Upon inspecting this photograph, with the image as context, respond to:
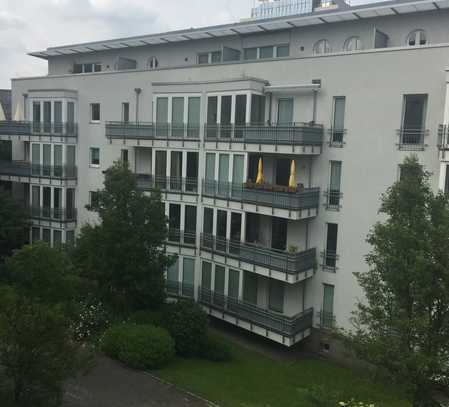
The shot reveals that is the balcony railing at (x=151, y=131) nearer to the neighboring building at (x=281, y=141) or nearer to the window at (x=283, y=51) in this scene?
the neighboring building at (x=281, y=141)

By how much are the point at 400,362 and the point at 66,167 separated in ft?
94.2

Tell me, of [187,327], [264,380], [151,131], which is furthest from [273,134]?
[264,380]

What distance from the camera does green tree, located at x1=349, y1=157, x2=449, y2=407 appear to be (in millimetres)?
12945

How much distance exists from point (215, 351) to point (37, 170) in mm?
20063

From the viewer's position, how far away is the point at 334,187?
83.9ft

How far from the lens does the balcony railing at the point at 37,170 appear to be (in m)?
36.1

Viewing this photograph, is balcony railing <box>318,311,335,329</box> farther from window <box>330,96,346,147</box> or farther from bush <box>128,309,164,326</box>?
window <box>330,96,346,147</box>

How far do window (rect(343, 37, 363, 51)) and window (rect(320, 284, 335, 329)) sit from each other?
46.0 ft

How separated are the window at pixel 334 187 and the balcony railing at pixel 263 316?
5.68 metres

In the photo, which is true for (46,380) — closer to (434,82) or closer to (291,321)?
(291,321)

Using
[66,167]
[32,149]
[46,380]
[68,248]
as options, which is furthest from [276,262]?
[32,149]

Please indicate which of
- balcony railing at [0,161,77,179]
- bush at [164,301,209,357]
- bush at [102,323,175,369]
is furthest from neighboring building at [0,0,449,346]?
bush at [102,323,175,369]

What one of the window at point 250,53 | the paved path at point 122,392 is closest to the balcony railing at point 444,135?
the paved path at point 122,392

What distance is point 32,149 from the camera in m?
37.1
